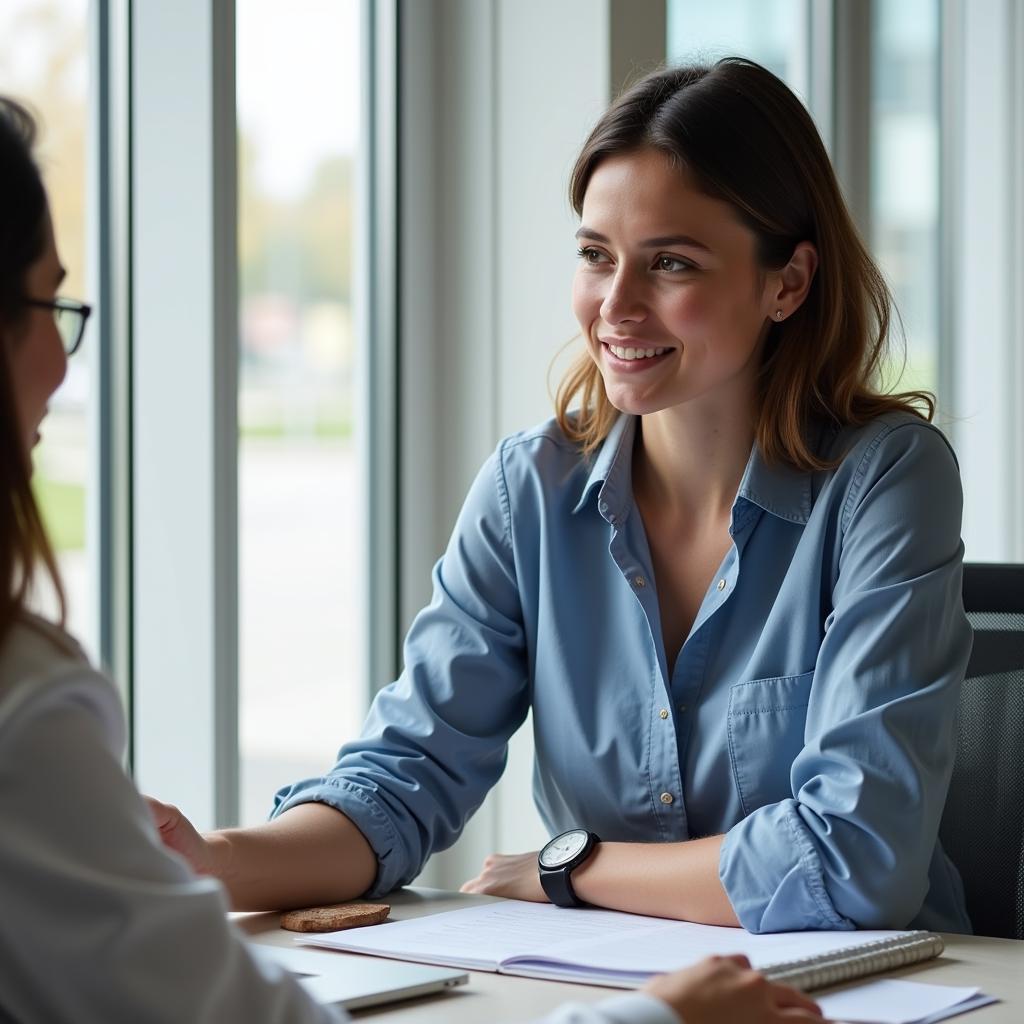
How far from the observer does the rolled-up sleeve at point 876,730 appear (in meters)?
1.39

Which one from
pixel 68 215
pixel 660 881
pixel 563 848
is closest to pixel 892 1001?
pixel 660 881

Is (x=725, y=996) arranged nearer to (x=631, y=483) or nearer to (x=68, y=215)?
(x=631, y=483)

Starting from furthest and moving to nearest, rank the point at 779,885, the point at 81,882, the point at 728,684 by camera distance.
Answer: the point at 728,684 < the point at 779,885 < the point at 81,882

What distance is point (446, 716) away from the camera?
5.52ft

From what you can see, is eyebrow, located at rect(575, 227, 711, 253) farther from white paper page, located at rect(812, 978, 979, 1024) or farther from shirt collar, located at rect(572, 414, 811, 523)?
white paper page, located at rect(812, 978, 979, 1024)

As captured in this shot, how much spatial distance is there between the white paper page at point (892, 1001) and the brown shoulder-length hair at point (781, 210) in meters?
0.66

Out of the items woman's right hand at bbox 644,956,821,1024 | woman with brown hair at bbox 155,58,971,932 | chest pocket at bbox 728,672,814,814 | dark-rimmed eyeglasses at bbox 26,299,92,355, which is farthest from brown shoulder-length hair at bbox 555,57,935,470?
dark-rimmed eyeglasses at bbox 26,299,92,355

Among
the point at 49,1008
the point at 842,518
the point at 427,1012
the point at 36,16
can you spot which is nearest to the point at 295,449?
the point at 36,16

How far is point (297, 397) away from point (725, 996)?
60.1 inches

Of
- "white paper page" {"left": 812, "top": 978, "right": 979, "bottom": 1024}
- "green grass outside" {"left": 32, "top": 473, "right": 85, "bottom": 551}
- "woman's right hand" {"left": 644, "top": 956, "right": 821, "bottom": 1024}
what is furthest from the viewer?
"green grass outside" {"left": 32, "top": 473, "right": 85, "bottom": 551}

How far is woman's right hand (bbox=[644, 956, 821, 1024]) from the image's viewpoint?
0.96 metres

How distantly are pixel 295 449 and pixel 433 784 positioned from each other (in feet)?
2.73

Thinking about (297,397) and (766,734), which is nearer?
(766,734)

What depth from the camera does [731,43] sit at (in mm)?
3146
